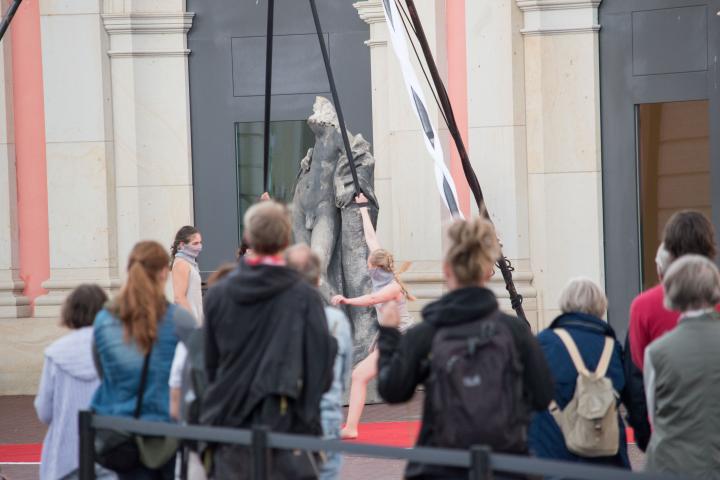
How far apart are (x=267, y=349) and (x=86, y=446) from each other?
108 centimetres

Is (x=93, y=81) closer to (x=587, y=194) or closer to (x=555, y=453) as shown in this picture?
(x=587, y=194)

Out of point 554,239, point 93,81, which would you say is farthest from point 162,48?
point 554,239

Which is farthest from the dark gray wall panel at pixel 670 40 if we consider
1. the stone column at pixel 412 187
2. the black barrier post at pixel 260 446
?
the black barrier post at pixel 260 446

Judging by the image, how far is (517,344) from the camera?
4.57 m

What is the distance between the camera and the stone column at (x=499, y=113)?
14.0 metres

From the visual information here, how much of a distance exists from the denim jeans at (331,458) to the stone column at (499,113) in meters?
8.56

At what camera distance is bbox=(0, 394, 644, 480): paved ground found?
29.0ft

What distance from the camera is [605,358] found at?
5656 mm

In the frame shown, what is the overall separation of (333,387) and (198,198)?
10473 millimetres

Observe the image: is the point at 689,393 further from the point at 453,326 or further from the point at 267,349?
the point at 267,349

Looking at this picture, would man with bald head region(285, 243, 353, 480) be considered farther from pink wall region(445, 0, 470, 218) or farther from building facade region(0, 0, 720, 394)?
pink wall region(445, 0, 470, 218)

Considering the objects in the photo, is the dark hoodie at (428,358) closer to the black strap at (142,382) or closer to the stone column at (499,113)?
the black strap at (142,382)

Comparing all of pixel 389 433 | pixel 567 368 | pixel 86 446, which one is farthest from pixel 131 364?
pixel 389 433

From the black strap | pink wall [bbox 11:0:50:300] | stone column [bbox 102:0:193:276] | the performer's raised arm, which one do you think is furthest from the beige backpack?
pink wall [bbox 11:0:50:300]
